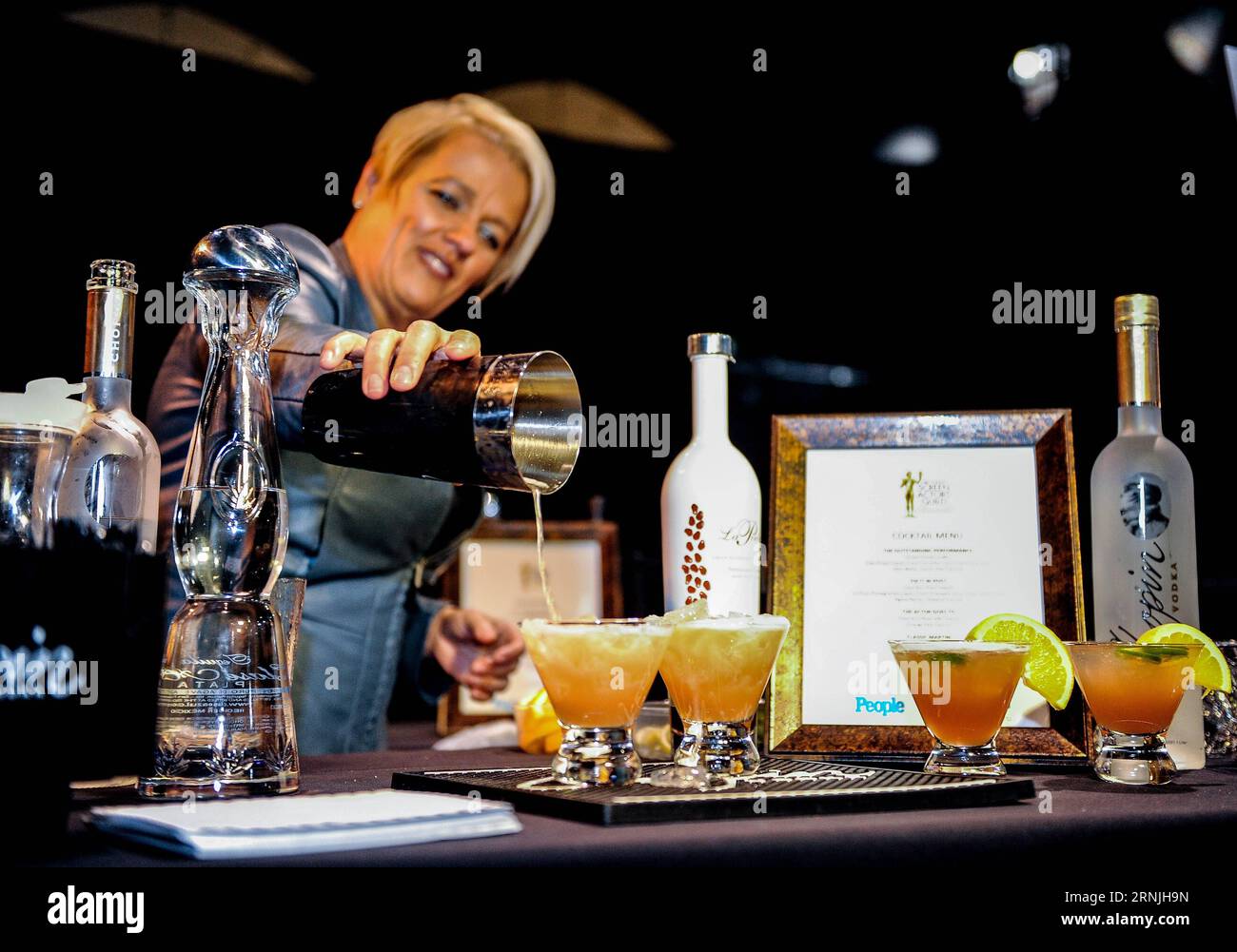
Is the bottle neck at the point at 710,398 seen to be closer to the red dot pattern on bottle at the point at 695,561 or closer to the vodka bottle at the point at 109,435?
the red dot pattern on bottle at the point at 695,561

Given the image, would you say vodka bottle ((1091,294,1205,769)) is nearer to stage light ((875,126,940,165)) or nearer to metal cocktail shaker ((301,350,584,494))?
metal cocktail shaker ((301,350,584,494))

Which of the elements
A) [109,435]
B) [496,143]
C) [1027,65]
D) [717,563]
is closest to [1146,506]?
[717,563]

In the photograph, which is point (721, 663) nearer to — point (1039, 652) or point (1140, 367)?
point (1039, 652)

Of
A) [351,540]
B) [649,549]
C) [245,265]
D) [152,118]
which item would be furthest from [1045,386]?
[245,265]

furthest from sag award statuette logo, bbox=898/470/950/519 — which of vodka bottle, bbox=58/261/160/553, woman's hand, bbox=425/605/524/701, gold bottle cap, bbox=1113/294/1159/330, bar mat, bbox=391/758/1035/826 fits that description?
woman's hand, bbox=425/605/524/701

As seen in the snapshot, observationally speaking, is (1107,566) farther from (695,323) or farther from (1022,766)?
Result: (695,323)

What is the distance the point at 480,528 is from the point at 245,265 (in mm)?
1819

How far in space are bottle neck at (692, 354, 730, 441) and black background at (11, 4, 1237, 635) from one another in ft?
5.30

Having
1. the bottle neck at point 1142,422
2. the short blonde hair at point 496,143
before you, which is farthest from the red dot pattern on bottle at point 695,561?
the short blonde hair at point 496,143

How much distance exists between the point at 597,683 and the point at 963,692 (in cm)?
35

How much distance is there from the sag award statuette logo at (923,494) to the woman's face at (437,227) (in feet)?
4.36

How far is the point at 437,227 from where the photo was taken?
238 centimetres

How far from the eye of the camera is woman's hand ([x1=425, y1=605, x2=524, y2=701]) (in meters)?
2.09
